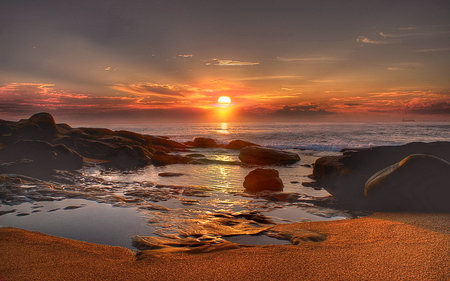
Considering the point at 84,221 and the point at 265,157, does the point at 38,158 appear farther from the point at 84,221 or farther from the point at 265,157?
the point at 265,157

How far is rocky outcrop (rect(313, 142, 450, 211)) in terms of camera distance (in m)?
6.06

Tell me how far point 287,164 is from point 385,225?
11095 millimetres

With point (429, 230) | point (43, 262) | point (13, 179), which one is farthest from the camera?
point (13, 179)

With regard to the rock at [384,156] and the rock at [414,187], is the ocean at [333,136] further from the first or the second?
the rock at [414,187]

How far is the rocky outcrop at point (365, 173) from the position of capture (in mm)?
6059

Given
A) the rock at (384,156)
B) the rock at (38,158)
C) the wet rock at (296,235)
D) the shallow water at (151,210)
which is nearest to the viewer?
the wet rock at (296,235)

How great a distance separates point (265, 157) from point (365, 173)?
8540 millimetres

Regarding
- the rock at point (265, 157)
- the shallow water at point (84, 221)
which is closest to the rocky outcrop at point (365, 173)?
the shallow water at point (84, 221)

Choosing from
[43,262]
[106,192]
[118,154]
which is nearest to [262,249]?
[43,262]

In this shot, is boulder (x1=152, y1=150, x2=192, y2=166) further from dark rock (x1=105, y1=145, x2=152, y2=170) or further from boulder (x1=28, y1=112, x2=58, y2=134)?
boulder (x1=28, y1=112, x2=58, y2=134)

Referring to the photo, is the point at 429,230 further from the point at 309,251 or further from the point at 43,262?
the point at 43,262

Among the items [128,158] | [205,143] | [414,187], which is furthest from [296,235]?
[205,143]

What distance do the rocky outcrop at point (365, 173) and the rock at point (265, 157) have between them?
5.33 meters

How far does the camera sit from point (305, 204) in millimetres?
6871
